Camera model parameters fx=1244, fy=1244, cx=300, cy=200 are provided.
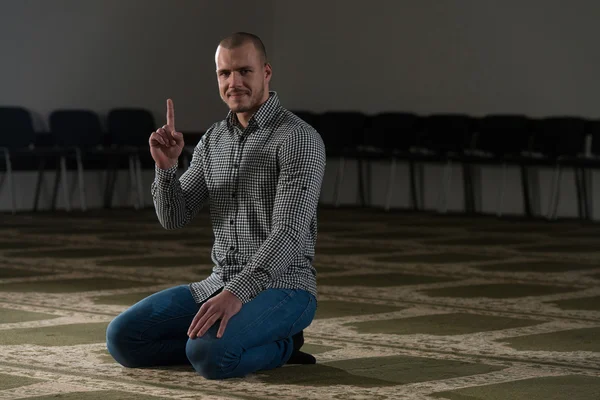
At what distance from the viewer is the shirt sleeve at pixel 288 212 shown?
361cm

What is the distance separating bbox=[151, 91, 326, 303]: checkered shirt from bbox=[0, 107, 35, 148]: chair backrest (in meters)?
7.43

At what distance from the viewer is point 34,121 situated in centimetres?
1188

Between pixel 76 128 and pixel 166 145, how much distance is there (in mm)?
8257

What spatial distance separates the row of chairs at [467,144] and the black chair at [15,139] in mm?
2934

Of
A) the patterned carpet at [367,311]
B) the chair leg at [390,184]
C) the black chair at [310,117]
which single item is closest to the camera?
the patterned carpet at [367,311]

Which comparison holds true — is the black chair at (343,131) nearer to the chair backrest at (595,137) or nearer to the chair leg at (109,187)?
the chair leg at (109,187)

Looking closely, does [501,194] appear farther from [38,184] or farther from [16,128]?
[16,128]

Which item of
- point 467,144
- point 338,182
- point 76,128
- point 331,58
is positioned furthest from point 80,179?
point 467,144

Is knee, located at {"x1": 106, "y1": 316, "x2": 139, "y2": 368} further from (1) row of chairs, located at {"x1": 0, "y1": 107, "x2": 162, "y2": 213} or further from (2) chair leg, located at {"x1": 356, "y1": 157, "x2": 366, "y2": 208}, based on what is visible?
(2) chair leg, located at {"x1": 356, "y1": 157, "x2": 366, "y2": 208}

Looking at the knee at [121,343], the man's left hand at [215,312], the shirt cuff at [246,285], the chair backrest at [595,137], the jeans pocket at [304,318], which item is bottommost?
the knee at [121,343]

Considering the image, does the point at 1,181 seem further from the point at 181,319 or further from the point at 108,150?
the point at 181,319

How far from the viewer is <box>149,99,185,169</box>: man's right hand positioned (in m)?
3.69

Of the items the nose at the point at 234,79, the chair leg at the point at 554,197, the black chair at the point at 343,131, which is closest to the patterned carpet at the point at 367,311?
the nose at the point at 234,79

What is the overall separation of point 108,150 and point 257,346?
27.4ft
